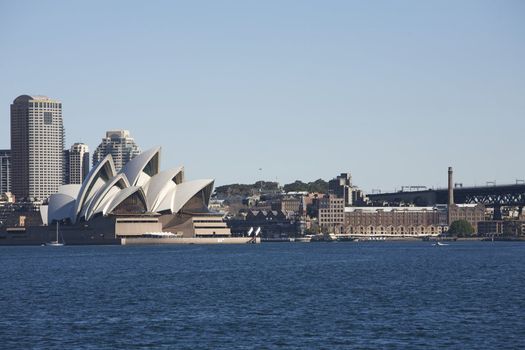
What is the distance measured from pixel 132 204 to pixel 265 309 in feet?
312

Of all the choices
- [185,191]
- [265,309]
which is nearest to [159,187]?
[185,191]

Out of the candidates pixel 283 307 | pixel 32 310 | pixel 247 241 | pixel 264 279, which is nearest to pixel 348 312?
pixel 283 307

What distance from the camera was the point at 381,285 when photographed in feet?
188

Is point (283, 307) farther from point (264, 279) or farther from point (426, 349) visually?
point (264, 279)

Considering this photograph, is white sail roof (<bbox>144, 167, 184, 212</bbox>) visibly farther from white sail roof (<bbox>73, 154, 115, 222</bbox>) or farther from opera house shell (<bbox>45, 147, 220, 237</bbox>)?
white sail roof (<bbox>73, 154, 115, 222</bbox>)

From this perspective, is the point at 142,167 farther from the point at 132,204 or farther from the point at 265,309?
the point at 265,309

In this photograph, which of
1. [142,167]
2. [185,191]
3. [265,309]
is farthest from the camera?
[185,191]

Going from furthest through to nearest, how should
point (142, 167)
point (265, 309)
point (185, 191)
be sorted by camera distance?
point (185, 191), point (142, 167), point (265, 309)

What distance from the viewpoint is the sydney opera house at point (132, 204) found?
137 meters

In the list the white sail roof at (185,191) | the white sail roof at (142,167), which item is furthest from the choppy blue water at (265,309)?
the white sail roof at (185,191)

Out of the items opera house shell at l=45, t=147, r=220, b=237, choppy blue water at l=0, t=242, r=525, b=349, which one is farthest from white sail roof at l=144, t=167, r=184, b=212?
choppy blue water at l=0, t=242, r=525, b=349

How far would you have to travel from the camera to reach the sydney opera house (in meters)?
137

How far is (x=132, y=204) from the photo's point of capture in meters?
138

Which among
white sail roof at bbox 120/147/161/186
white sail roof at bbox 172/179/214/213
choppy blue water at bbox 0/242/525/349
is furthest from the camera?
white sail roof at bbox 172/179/214/213
